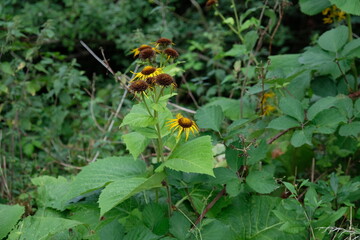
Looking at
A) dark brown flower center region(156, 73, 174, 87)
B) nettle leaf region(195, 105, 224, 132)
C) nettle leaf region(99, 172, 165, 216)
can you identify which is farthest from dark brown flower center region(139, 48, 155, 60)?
nettle leaf region(99, 172, 165, 216)

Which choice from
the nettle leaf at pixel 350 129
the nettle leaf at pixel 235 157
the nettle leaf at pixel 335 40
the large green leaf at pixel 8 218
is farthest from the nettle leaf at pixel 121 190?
the nettle leaf at pixel 335 40

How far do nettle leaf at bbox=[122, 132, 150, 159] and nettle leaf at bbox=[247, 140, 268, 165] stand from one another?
392 mm

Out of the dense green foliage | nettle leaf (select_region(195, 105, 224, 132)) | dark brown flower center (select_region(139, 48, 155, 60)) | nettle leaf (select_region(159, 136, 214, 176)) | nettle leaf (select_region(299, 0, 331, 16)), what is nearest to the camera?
nettle leaf (select_region(159, 136, 214, 176))

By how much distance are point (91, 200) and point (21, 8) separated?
4283 millimetres

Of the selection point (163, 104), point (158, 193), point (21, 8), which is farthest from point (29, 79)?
point (163, 104)

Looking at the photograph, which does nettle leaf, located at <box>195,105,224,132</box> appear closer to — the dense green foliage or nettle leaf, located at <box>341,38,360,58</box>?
the dense green foliage

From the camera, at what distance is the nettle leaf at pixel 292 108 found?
5.78ft

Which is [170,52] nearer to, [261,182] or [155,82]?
[155,82]

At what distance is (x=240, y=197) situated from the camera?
179 centimetres

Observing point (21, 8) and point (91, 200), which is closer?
point (91, 200)

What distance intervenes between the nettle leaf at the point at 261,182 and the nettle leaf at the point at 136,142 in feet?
1.32

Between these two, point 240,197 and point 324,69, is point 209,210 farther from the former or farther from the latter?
point 324,69

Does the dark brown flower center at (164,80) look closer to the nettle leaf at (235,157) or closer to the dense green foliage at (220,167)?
the dense green foliage at (220,167)

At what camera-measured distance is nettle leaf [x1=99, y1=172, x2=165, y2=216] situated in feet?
4.75
